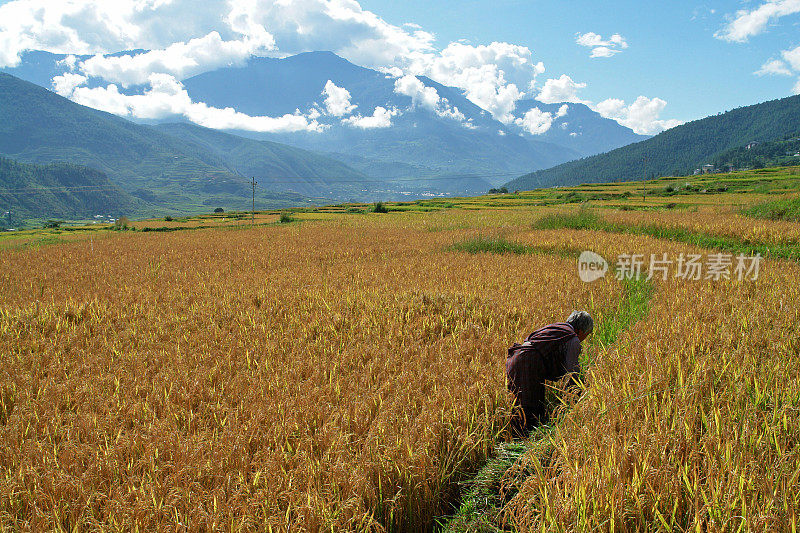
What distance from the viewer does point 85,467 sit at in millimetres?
3084

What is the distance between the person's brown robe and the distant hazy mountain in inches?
6833

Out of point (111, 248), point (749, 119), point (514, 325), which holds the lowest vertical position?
point (514, 325)

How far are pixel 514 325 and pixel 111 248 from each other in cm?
1764

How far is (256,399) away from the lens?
3.91 metres

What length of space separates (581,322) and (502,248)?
10223 millimetres

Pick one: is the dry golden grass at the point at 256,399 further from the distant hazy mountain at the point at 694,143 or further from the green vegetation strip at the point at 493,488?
the distant hazy mountain at the point at 694,143

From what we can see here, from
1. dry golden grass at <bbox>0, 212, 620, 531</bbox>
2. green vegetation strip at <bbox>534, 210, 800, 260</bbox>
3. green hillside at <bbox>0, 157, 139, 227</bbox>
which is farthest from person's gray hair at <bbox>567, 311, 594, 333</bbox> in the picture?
green hillside at <bbox>0, 157, 139, 227</bbox>

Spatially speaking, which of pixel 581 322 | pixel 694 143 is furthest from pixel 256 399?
pixel 694 143

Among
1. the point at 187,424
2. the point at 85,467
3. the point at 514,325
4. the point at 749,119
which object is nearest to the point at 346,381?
the point at 187,424

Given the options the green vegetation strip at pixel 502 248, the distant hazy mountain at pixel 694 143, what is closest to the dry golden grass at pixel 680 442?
the green vegetation strip at pixel 502 248

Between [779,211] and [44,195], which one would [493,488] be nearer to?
[779,211]

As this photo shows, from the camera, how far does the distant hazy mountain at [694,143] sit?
16312 cm

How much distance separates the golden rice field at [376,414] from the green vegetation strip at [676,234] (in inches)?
268

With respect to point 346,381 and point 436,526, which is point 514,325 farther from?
point 436,526
